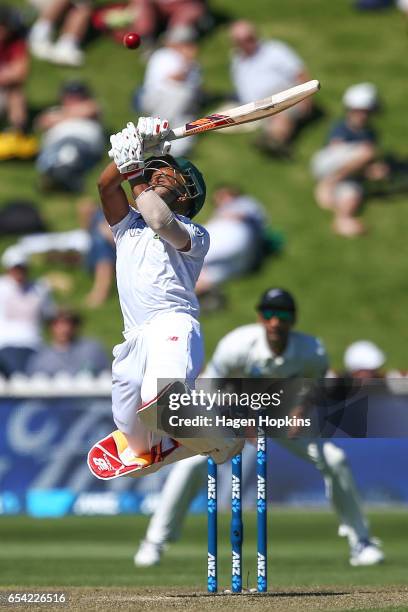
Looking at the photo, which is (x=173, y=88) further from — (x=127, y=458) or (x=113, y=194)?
(x=127, y=458)

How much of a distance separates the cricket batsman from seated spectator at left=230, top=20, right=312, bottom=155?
10.3 meters

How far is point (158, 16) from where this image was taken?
60.2 ft

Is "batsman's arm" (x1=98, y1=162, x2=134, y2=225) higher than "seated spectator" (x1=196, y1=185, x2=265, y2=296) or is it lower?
lower

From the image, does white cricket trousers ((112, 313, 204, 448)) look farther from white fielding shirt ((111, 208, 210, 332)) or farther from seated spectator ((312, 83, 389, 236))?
seated spectator ((312, 83, 389, 236))

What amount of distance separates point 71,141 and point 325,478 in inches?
326

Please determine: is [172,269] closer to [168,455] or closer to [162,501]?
[168,455]

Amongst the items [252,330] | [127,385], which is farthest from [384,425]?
[252,330]

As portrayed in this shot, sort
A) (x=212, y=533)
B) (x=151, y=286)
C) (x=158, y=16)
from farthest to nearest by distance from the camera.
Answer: (x=158, y=16) → (x=212, y=533) → (x=151, y=286)

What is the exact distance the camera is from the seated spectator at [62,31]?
61.5 feet

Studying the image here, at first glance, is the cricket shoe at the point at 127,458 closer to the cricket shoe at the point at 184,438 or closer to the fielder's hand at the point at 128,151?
the cricket shoe at the point at 184,438

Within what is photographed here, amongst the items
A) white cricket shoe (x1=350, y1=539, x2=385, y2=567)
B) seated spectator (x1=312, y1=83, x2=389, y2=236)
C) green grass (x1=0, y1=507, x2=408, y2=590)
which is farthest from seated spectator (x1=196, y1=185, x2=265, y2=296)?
white cricket shoe (x1=350, y1=539, x2=385, y2=567)

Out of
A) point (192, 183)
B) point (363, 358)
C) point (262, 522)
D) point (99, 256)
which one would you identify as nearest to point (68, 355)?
point (99, 256)

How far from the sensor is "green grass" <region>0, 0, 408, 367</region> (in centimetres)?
1555

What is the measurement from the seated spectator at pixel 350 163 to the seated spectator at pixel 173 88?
1702mm
